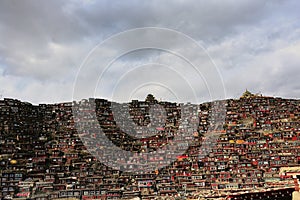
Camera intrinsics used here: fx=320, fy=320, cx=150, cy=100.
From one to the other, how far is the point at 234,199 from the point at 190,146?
27.6 meters

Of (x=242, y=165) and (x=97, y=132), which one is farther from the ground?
(x=97, y=132)

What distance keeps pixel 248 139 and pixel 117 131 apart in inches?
836

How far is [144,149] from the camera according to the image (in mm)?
46656

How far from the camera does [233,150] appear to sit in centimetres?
4372

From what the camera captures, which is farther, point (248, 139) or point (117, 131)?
point (117, 131)

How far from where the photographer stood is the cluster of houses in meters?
34.3

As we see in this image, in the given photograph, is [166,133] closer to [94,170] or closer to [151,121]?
[151,121]

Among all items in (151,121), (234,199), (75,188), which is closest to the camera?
(234,199)

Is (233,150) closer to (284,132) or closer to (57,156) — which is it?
(284,132)

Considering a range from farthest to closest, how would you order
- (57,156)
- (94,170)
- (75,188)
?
1. (57,156)
2. (94,170)
3. (75,188)

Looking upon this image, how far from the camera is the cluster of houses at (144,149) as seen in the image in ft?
112

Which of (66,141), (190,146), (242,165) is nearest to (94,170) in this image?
(66,141)

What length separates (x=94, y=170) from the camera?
38844mm

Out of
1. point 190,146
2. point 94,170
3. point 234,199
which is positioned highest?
point 190,146
